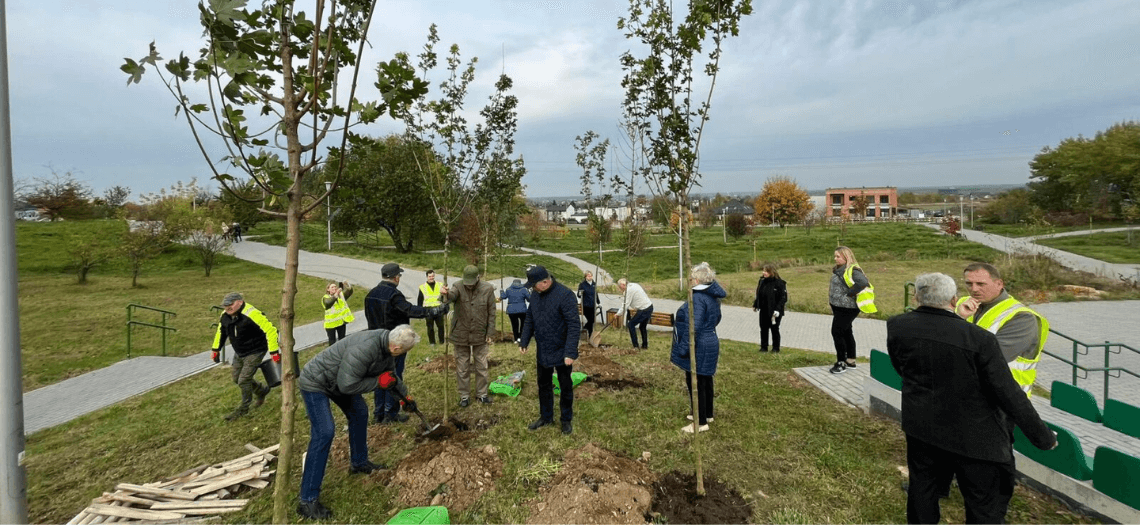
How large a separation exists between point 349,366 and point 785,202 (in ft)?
176

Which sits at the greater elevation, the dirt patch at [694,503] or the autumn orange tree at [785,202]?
the autumn orange tree at [785,202]

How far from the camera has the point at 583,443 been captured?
4.75 m

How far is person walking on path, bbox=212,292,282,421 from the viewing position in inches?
224

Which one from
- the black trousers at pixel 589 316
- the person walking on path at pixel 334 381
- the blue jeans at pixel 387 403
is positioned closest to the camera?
the person walking on path at pixel 334 381

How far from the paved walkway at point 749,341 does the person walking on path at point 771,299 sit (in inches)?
54.7

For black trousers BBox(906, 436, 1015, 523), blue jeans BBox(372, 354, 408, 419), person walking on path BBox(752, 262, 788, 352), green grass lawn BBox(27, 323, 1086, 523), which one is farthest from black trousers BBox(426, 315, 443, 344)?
black trousers BBox(906, 436, 1015, 523)

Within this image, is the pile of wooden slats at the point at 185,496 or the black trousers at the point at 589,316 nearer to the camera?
the pile of wooden slats at the point at 185,496

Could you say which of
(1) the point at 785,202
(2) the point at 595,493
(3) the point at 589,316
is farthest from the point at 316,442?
(1) the point at 785,202

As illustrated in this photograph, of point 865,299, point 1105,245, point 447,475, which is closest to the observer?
point 447,475

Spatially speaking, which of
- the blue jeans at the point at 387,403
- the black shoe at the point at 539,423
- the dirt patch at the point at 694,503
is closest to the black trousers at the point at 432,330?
the blue jeans at the point at 387,403

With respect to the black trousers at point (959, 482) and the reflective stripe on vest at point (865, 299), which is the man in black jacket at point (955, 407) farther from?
the reflective stripe on vest at point (865, 299)

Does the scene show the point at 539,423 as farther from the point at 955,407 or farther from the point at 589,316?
the point at 589,316

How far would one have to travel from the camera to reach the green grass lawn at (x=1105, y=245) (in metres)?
25.1

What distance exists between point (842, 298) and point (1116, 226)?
57.8 meters
